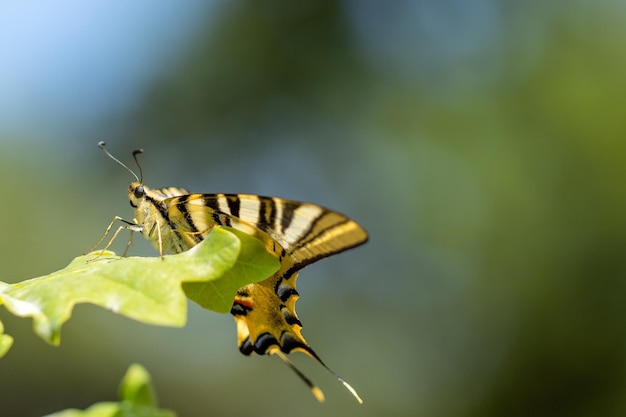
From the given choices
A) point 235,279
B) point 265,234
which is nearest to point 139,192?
point 265,234

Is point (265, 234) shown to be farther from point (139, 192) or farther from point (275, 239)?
point (139, 192)

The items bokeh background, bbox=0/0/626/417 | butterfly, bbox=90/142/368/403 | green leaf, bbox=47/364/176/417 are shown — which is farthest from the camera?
bokeh background, bbox=0/0/626/417

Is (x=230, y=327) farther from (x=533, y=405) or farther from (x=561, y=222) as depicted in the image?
(x=561, y=222)

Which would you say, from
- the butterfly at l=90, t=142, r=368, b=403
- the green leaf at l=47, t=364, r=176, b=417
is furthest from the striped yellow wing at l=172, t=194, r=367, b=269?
the green leaf at l=47, t=364, r=176, b=417

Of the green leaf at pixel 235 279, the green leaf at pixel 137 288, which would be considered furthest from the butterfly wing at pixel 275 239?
the green leaf at pixel 137 288

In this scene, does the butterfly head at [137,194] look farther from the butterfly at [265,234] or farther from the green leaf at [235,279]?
the green leaf at [235,279]

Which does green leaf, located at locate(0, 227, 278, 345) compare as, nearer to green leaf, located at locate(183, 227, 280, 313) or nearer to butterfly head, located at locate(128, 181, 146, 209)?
green leaf, located at locate(183, 227, 280, 313)

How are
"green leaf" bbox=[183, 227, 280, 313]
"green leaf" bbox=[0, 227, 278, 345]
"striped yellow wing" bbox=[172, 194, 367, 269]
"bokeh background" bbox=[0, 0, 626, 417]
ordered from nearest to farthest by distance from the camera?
1. "green leaf" bbox=[0, 227, 278, 345]
2. "green leaf" bbox=[183, 227, 280, 313]
3. "striped yellow wing" bbox=[172, 194, 367, 269]
4. "bokeh background" bbox=[0, 0, 626, 417]
